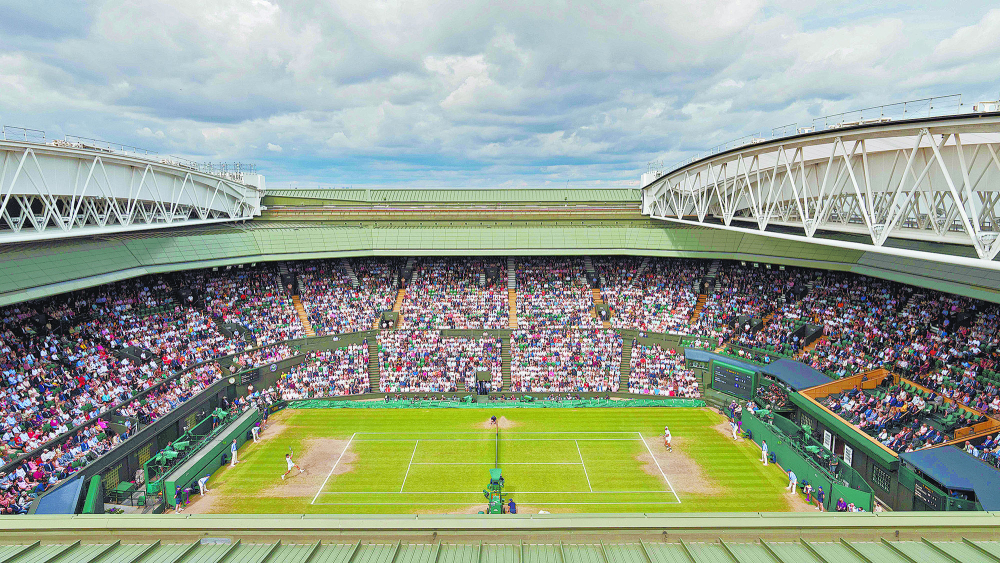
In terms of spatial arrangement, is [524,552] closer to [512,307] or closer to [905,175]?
[905,175]

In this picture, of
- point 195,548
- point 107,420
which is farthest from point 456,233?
point 195,548

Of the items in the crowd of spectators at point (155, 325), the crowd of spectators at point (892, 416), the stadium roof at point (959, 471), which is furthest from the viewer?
the crowd of spectators at point (155, 325)

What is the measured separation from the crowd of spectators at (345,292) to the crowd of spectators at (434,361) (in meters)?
3.26

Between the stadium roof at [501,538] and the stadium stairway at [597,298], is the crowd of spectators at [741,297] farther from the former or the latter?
the stadium roof at [501,538]

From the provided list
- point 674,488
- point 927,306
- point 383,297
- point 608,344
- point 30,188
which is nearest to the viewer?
point 30,188

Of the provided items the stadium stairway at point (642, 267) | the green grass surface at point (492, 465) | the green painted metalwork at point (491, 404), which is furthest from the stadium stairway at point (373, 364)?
the stadium stairway at point (642, 267)

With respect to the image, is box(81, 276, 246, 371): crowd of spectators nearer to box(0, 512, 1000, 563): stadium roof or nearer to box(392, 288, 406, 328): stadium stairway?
box(392, 288, 406, 328): stadium stairway

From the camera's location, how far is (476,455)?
26.8m

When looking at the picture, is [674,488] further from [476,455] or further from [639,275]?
[639,275]

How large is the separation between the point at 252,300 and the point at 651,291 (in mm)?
31099

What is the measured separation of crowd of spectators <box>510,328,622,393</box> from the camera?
35.0 meters

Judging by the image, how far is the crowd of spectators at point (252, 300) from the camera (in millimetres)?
36656

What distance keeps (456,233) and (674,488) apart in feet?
84.0

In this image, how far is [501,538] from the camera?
9344 millimetres
